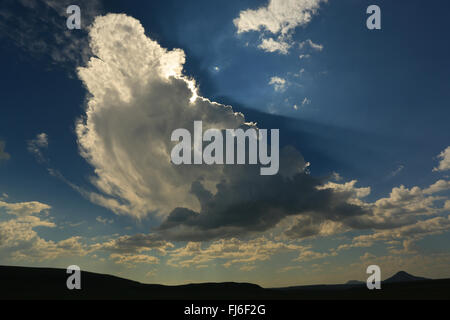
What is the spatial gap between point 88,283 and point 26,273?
4759 centimetres
